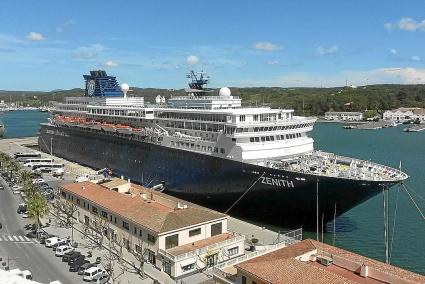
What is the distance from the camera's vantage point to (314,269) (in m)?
16.9

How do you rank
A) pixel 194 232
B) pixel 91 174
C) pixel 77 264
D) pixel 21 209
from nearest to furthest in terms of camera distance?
pixel 77 264, pixel 194 232, pixel 21 209, pixel 91 174

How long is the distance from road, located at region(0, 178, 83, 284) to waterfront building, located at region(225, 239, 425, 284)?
9.67 m

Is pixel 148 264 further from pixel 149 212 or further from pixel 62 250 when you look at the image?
pixel 62 250

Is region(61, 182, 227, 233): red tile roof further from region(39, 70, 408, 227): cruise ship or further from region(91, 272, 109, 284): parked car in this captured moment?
region(39, 70, 408, 227): cruise ship

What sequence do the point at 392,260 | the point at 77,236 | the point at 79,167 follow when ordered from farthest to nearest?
1. the point at 79,167
2. the point at 77,236
3. the point at 392,260

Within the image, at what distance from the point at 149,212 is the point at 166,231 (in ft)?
9.85

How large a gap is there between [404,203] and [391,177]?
42.8 feet

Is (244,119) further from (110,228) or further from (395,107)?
(395,107)

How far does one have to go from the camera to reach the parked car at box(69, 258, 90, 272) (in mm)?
24506

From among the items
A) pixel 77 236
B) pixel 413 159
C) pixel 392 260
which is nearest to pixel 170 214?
pixel 77 236

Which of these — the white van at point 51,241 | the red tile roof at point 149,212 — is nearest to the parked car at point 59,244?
the white van at point 51,241

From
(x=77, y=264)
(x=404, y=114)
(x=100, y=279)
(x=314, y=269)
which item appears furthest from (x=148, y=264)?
(x=404, y=114)

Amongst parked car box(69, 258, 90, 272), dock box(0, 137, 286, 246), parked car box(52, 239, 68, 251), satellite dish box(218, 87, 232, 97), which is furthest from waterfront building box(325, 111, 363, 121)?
parked car box(69, 258, 90, 272)

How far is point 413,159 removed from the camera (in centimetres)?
7356
